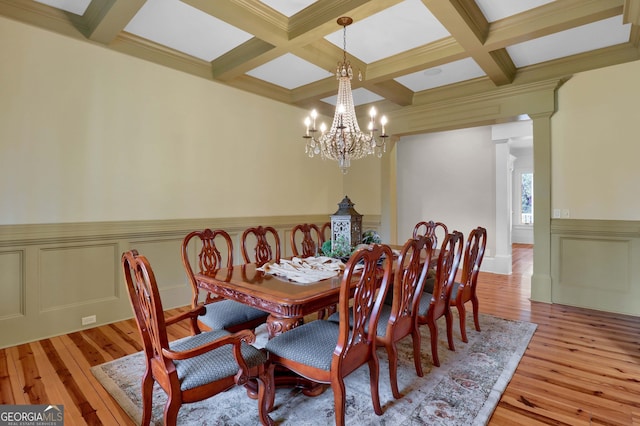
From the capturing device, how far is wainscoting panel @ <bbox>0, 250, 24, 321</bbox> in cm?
263

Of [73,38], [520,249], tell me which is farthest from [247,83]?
[520,249]

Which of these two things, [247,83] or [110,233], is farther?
[247,83]

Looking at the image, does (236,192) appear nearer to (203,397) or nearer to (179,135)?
(179,135)

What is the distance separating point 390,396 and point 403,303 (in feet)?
1.88

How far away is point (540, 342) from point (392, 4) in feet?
9.82

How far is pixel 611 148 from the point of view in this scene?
11.5 feet

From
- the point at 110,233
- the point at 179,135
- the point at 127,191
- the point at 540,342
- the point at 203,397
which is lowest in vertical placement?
the point at 540,342

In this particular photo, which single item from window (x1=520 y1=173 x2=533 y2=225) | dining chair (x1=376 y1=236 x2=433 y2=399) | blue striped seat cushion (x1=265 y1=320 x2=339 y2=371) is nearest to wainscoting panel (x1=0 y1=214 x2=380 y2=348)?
blue striped seat cushion (x1=265 y1=320 x2=339 y2=371)

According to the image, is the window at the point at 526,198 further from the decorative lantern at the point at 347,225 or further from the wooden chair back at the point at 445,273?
the decorative lantern at the point at 347,225

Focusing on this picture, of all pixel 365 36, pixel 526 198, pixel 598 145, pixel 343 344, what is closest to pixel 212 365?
pixel 343 344

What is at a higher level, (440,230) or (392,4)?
(392,4)

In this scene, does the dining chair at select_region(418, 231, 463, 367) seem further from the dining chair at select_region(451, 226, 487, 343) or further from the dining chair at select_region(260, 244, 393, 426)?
the dining chair at select_region(260, 244, 393, 426)

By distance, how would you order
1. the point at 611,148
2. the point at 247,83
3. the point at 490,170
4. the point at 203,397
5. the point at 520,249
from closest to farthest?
1. the point at 203,397
2. the point at 611,148
3. the point at 247,83
4. the point at 490,170
5. the point at 520,249

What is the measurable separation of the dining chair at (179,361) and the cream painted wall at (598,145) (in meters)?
3.95
